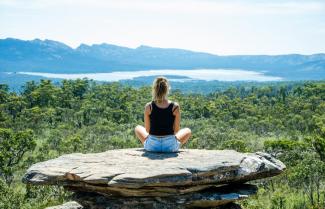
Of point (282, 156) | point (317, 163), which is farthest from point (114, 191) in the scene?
point (282, 156)

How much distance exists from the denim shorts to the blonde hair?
0.86m

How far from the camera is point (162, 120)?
9.63m

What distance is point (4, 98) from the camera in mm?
58875

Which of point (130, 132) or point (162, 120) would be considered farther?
point (130, 132)

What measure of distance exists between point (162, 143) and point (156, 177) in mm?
1433

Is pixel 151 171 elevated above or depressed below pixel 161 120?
below

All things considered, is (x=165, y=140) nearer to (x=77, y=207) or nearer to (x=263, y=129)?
(x=77, y=207)

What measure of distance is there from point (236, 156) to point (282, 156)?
65.0 ft

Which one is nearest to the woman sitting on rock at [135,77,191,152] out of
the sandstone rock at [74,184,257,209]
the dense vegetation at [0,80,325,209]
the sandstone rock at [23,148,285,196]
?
the sandstone rock at [23,148,285,196]

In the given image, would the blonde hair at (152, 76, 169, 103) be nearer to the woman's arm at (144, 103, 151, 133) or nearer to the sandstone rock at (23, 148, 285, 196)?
the woman's arm at (144, 103, 151, 133)

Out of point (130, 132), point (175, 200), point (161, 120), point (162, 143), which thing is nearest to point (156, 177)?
point (175, 200)

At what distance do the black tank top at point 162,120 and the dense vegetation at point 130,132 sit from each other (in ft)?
34.0

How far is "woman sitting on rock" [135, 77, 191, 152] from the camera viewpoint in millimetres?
9492

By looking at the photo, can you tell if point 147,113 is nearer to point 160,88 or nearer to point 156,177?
point 160,88
